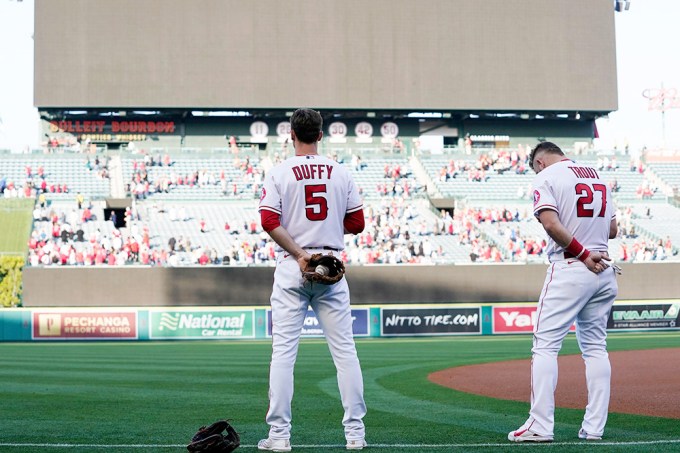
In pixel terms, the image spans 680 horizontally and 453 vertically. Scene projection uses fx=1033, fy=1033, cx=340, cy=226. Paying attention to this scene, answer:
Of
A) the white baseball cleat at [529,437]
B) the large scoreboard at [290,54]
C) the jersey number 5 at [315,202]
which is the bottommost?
the white baseball cleat at [529,437]

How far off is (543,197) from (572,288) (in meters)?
0.64

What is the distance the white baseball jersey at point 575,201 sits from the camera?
7039 millimetres

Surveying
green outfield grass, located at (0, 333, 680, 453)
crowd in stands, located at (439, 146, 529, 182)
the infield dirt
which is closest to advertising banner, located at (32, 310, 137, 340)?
green outfield grass, located at (0, 333, 680, 453)

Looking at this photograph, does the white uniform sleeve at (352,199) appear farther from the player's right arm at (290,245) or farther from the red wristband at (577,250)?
the red wristband at (577,250)

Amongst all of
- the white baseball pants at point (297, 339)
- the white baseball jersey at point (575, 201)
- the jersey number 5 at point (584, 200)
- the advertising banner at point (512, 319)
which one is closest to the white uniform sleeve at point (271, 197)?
the white baseball pants at point (297, 339)

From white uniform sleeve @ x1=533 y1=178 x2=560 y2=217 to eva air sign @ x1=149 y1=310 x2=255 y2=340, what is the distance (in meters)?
23.9

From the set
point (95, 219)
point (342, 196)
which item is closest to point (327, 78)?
point (95, 219)

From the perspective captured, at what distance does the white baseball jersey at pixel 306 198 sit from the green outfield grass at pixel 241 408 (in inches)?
54.5

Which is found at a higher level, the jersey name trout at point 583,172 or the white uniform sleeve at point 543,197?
the jersey name trout at point 583,172

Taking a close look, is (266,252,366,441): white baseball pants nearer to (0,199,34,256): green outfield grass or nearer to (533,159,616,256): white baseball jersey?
(533,159,616,256): white baseball jersey

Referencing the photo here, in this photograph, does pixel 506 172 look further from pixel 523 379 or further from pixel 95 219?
pixel 523 379

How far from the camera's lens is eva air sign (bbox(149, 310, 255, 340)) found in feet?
98.6

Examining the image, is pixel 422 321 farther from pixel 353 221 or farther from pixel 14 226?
pixel 353 221

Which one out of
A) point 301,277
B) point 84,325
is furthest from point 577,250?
point 84,325
